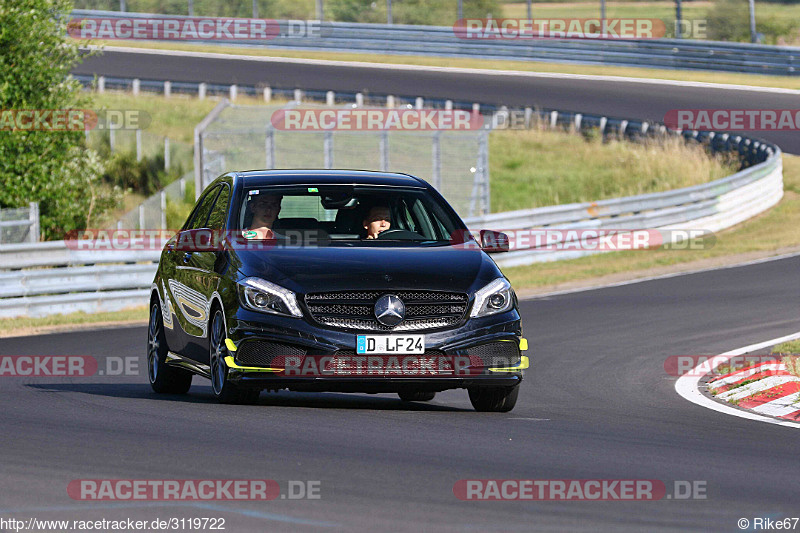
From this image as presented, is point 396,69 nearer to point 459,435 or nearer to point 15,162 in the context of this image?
point 15,162

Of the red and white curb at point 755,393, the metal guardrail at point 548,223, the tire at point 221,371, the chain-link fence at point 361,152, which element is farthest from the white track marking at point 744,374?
the chain-link fence at point 361,152

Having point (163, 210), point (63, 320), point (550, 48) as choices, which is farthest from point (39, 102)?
point (550, 48)

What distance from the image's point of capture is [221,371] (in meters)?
9.79

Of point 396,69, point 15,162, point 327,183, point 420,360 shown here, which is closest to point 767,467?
point 420,360

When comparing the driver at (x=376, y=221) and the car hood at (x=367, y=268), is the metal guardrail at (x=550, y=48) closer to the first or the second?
the driver at (x=376, y=221)

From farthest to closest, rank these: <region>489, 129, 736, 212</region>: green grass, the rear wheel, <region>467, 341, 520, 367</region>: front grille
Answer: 1. <region>489, 129, 736, 212</region>: green grass
2. the rear wheel
3. <region>467, 341, 520, 367</region>: front grille

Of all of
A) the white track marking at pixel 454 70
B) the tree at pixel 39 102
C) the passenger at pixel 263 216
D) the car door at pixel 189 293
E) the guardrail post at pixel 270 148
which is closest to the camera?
the passenger at pixel 263 216

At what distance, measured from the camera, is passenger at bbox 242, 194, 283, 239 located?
33.9 feet

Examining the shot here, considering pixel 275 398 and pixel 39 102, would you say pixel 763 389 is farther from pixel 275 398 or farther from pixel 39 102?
pixel 39 102

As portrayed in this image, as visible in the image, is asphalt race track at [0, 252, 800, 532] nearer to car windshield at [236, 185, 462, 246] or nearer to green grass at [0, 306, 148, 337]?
car windshield at [236, 185, 462, 246]

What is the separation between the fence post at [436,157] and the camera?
27797 mm

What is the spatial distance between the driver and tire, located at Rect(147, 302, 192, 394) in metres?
2.04

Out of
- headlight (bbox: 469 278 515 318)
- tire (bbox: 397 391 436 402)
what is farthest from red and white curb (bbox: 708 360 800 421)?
tire (bbox: 397 391 436 402)

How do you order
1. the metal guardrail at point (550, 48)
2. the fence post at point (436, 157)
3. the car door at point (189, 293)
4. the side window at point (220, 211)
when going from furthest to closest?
the metal guardrail at point (550, 48)
the fence post at point (436, 157)
the side window at point (220, 211)
the car door at point (189, 293)
